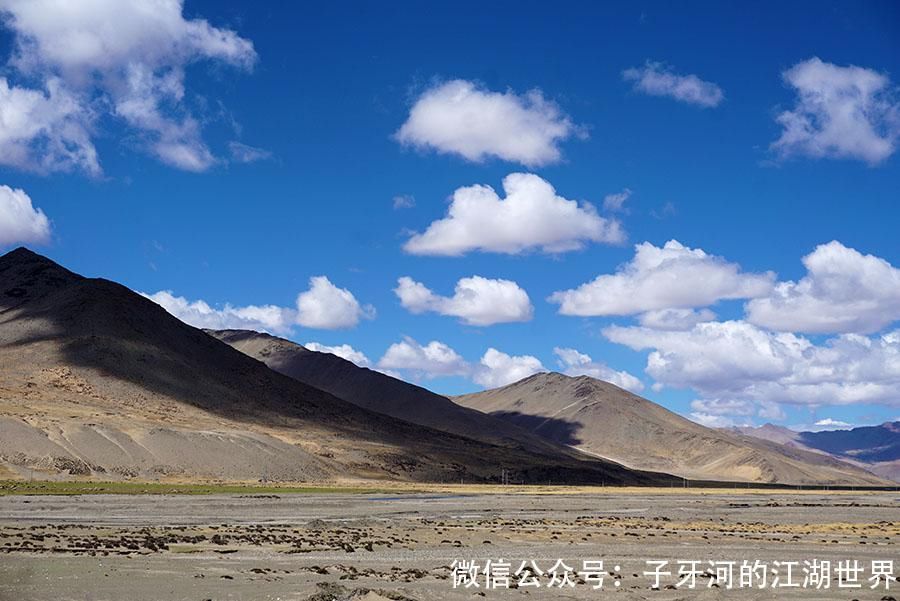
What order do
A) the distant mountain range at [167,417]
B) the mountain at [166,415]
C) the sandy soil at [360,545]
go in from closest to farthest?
1. the sandy soil at [360,545]
2. the distant mountain range at [167,417]
3. the mountain at [166,415]

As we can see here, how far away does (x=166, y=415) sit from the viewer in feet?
455

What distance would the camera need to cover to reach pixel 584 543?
39.6 m

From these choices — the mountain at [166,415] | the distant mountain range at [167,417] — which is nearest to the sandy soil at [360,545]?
the distant mountain range at [167,417]

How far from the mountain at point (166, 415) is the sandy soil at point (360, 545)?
135 feet

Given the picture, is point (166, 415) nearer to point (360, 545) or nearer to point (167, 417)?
point (167, 417)

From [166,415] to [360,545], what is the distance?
359 ft

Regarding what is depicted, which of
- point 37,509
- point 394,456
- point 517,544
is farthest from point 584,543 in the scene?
point 394,456

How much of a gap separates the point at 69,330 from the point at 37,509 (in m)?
123

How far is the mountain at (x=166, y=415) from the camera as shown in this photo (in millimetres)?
107750

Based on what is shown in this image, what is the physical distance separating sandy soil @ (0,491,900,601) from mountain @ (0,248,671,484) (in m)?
41.2

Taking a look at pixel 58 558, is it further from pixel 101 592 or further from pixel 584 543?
pixel 584 543

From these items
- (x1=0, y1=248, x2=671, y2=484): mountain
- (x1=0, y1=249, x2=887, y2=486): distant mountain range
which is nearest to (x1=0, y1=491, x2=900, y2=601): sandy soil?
(x1=0, y1=249, x2=887, y2=486): distant mountain range

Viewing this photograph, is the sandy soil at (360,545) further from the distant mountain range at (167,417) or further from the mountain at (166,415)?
the mountain at (166,415)

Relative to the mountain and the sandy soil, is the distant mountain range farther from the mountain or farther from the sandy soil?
the sandy soil
